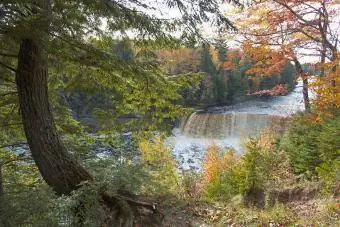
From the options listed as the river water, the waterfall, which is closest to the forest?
the river water

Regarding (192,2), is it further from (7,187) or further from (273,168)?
(273,168)

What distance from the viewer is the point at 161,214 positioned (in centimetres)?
427

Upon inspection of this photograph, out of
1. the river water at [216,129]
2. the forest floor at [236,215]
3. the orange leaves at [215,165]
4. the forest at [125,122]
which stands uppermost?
the forest at [125,122]

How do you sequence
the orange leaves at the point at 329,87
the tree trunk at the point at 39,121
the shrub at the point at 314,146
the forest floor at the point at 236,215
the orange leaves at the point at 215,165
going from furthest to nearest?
1. the orange leaves at the point at 215,165
2. the shrub at the point at 314,146
3. the orange leaves at the point at 329,87
4. the forest floor at the point at 236,215
5. the tree trunk at the point at 39,121

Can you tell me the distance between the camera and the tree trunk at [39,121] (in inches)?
148

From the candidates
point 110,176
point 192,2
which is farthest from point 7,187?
point 192,2

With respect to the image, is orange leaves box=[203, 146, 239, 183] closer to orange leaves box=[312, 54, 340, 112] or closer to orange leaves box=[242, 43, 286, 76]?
orange leaves box=[242, 43, 286, 76]

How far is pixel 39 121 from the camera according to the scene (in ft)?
12.5

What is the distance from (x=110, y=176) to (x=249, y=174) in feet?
13.5

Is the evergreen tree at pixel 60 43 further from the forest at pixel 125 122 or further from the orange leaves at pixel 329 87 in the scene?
the orange leaves at pixel 329 87

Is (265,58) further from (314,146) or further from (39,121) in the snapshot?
(39,121)

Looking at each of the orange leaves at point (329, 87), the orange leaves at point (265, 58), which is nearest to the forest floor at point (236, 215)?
the orange leaves at point (329, 87)

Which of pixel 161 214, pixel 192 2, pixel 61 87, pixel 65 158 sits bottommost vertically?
pixel 161 214

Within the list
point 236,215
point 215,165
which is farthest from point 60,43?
Result: point 215,165
